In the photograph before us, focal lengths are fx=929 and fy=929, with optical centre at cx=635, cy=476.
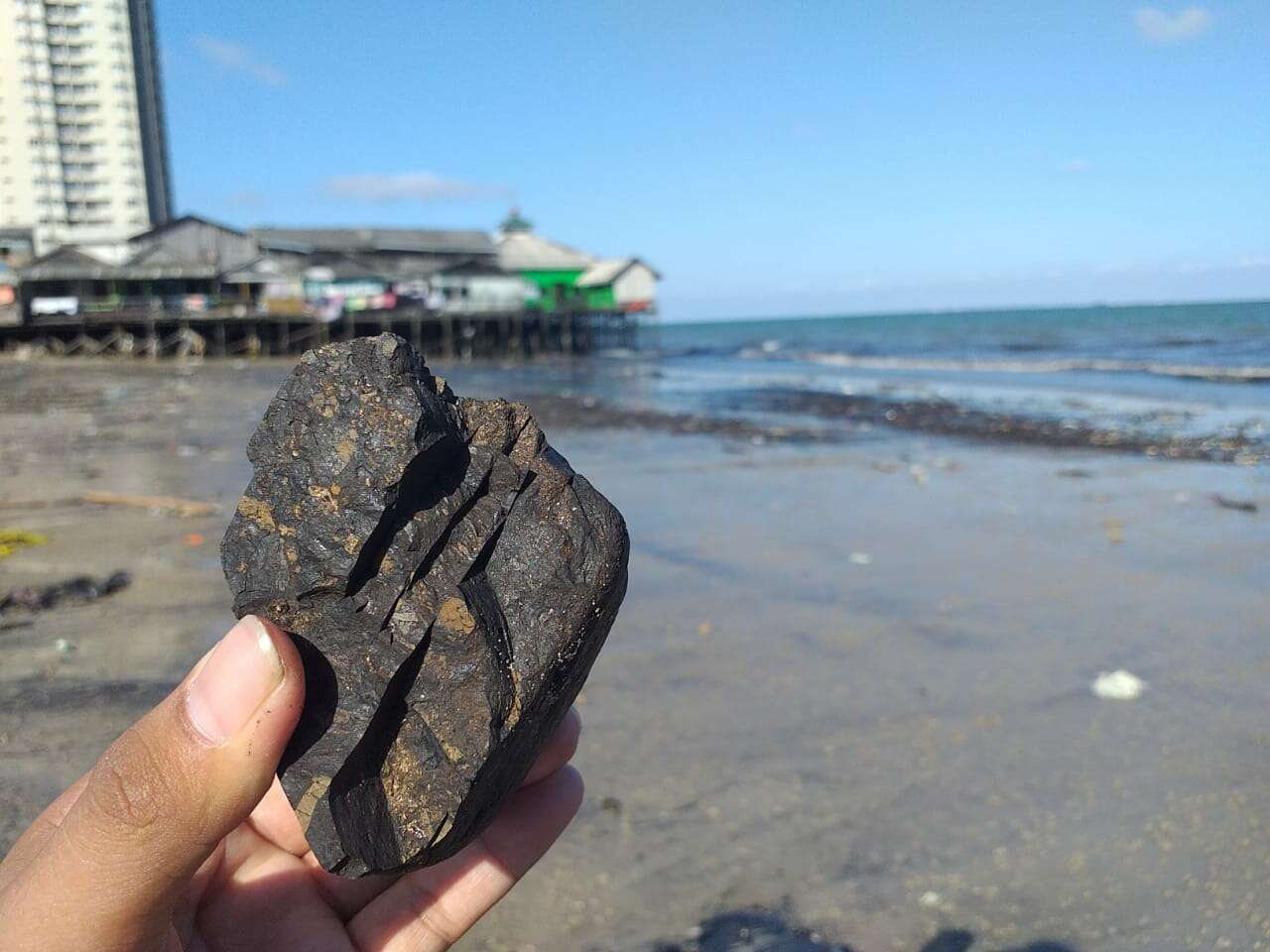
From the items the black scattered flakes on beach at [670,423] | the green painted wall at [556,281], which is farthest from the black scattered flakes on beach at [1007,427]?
the green painted wall at [556,281]

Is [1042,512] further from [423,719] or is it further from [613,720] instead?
[423,719]

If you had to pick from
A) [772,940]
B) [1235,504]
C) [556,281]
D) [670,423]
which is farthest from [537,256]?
[772,940]

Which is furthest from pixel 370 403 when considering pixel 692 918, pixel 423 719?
pixel 692 918

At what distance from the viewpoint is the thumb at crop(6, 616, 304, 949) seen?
66.1 inches

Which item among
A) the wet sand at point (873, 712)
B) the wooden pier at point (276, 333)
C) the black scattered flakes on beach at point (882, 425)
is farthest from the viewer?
the wooden pier at point (276, 333)

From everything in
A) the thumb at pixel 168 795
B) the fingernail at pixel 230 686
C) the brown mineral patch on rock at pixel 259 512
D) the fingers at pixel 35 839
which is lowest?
the fingers at pixel 35 839

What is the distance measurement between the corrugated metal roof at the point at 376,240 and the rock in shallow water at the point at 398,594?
1994 inches

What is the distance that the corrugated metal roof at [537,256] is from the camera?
184 ft

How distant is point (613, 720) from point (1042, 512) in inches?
254

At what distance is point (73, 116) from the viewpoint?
244 feet

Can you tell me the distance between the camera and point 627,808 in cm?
381

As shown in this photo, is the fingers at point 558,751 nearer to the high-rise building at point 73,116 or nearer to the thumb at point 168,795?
the thumb at point 168,795

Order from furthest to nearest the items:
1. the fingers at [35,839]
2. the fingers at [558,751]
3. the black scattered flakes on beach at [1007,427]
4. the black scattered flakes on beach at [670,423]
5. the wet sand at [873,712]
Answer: the black scattered flakes on beach at [670,423], the black scattered flakes on beach at [1007,427], the wet sand at [873,712], the fingers at [558,751], the fingers at [35,839]

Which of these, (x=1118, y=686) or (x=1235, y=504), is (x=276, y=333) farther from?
(x=1118, y=686)
